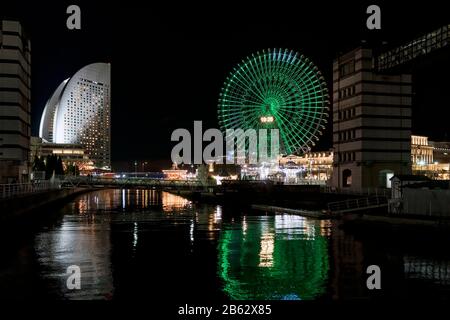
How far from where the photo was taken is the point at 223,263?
2816 cm

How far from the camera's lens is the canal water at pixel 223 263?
2153 cm

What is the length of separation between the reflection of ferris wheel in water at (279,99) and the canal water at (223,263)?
1339 inches

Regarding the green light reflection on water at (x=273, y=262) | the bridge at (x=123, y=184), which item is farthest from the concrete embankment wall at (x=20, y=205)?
the bridge at (x=123, y=184)

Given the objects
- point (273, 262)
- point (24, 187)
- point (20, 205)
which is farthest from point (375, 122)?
point (273, 262)

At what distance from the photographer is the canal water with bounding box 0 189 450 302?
2153 cm

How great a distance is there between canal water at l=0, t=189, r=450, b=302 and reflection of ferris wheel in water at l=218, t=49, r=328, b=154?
34021 millimetres

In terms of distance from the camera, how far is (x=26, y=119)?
91.6 m

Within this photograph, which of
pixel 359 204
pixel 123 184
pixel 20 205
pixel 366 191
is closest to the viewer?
pixel 20 205

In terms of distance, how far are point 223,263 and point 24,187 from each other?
44.8 meters

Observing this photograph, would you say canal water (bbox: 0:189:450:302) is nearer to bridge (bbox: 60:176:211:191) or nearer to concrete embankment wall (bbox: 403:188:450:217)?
concrete embankment wall (bbox: 403:188:450:217)

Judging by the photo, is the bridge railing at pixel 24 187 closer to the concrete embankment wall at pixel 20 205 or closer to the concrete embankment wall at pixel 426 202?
the concrete embankment wall at pixel 20 205

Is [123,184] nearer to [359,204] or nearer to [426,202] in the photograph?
[359,204]

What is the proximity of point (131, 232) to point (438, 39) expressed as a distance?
38064mm
